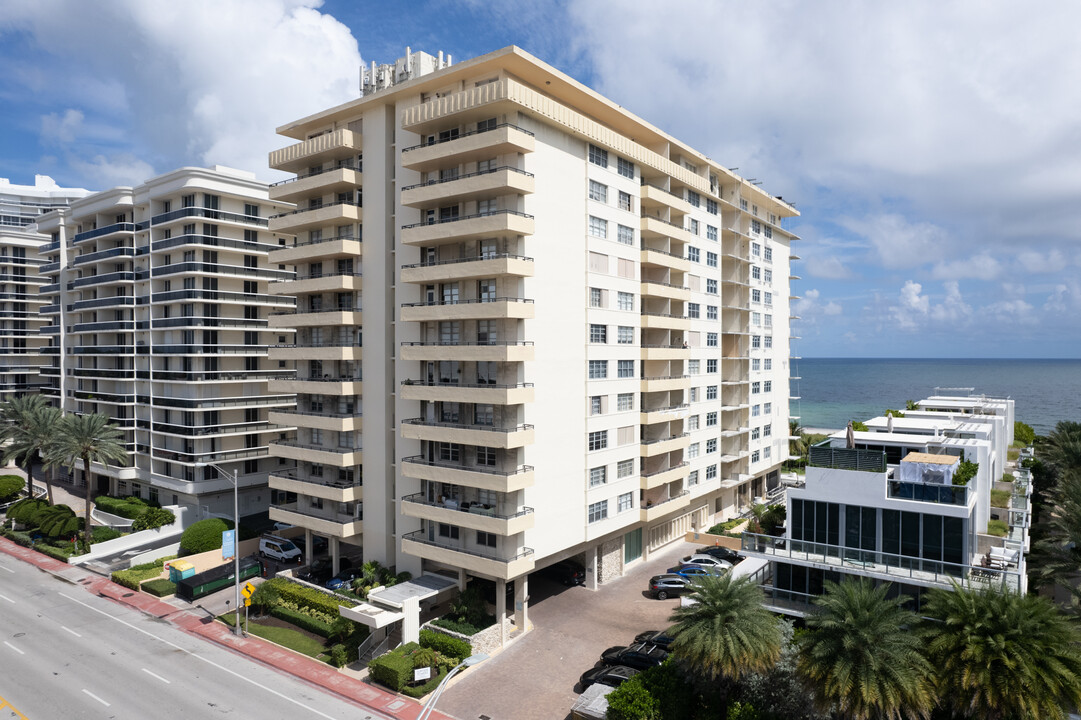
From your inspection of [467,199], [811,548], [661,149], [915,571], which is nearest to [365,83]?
[467,199]

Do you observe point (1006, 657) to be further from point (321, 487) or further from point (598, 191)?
point (321, 487)

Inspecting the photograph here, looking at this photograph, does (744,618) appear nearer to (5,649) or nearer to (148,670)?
(148,670)

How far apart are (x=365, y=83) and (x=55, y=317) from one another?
55.8 m

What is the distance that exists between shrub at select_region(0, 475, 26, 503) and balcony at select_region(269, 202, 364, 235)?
1826 inches

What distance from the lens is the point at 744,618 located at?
90.3 ft

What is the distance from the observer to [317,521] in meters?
46.9

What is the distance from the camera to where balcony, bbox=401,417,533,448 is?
123 feet

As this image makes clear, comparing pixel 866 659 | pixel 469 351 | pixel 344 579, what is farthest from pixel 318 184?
pixel 866 659

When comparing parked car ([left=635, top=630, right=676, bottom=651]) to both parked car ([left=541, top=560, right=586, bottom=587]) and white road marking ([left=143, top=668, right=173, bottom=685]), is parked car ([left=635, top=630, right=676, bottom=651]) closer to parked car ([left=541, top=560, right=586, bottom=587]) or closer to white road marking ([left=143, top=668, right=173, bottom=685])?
parked car ([left=541, top=560, right=586, bottom=587])

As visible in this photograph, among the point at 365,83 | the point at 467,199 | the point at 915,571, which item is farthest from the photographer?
the point at 365,83

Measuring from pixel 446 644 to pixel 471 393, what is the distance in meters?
14.1

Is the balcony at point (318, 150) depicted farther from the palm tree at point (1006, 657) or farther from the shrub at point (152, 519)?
the palm tree at point (1006, 657)

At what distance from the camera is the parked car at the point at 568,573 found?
47156 millimetres

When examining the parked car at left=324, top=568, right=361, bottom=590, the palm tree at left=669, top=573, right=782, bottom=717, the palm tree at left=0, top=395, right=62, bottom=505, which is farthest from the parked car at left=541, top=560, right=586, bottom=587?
the palm tree at left=0, top=395, right=62, bottom=505
